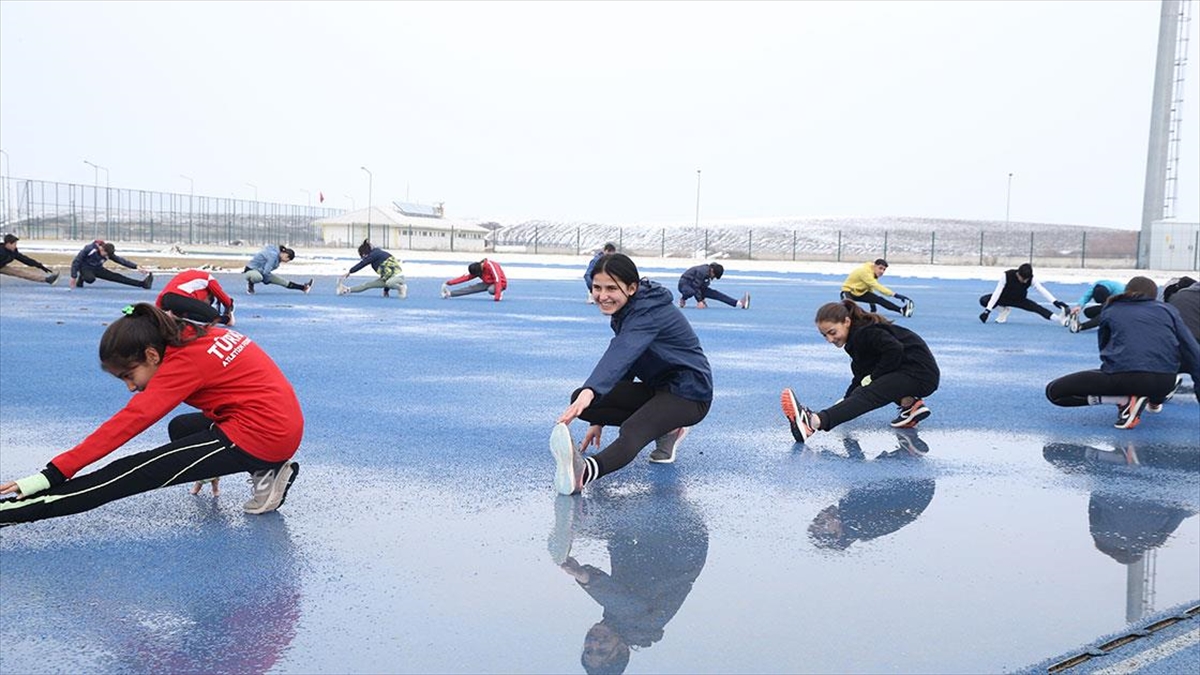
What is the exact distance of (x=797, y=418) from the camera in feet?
24.4

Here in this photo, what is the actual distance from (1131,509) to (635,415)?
2666 millimetres

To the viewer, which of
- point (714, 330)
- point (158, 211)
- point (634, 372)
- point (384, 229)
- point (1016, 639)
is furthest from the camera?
point (384, 229)

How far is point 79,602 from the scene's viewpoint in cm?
400

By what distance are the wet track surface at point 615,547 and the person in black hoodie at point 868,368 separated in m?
0.20

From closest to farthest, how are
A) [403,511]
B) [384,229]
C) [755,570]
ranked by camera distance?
[755,570], [403,511], [384,229]

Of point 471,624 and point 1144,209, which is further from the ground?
point 1144,209

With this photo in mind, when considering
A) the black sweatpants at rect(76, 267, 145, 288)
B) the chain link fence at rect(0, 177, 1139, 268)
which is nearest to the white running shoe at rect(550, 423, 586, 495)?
the black sweatpants at rect(76, 267, 145, 288)

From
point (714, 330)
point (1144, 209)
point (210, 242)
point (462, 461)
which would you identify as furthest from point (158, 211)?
point (462, 461)

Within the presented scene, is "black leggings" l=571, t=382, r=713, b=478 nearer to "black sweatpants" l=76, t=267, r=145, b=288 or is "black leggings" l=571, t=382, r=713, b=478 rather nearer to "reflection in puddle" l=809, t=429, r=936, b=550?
"reflection in puddle" l=809, t=429, r=936, b=550

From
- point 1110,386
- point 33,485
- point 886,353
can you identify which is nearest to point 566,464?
point 33,485

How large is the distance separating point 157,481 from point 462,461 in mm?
2269

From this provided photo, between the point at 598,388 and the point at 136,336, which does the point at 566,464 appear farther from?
the point at 136,336

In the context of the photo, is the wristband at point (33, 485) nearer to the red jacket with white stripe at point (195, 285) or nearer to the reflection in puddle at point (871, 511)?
the reflection in puddle at point (871, 511)

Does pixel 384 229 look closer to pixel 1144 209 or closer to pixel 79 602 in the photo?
pixel 1144 209
